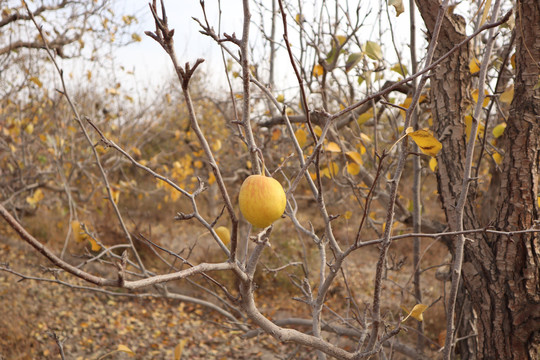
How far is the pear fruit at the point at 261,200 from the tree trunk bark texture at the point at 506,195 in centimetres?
90

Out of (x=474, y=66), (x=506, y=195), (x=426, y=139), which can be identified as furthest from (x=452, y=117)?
(x=426, y=139)

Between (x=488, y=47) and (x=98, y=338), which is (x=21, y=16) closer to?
(x=98, y=338)

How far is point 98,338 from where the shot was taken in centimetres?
415

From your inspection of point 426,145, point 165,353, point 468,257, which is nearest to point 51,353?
point 165,353

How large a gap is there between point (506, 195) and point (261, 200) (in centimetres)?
116

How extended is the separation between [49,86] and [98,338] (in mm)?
3289

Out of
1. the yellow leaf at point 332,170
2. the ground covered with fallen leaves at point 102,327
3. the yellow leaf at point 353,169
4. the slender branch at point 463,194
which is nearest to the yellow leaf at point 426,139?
the slender branch at point 463,194

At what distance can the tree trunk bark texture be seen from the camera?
4.56 ft

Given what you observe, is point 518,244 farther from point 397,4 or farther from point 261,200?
point 261,200

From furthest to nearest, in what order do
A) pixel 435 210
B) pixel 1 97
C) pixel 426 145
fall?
pixel 435 210, pixel 1 97, pixel 426 145

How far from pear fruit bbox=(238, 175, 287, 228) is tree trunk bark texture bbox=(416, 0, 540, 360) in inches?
35.4

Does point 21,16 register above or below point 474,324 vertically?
above

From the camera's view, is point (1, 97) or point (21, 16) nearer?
point (21, 16)

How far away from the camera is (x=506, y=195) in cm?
147
